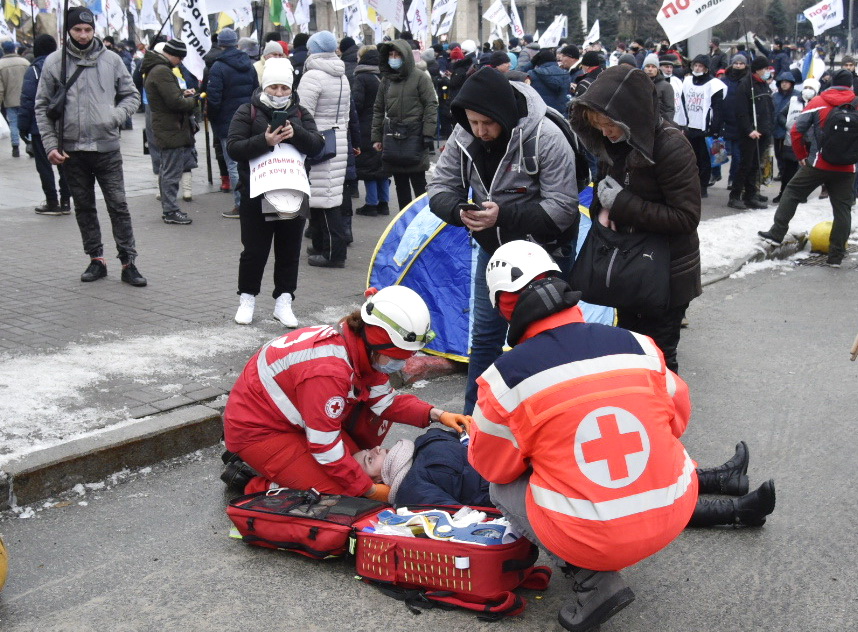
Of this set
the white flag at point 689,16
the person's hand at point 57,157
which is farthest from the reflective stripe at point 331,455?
the white flag at point 689,16

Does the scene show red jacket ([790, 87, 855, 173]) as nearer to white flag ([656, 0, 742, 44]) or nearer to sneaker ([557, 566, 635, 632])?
white flag ([656, 0, 742, 44])

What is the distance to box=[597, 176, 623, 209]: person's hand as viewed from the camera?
4.43m

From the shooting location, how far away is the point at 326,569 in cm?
372

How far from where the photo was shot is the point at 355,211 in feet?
37.6

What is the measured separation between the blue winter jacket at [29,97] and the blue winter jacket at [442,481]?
7618 millimetres

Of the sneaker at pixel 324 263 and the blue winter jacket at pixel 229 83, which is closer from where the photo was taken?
the sneaker at pixel 324 263

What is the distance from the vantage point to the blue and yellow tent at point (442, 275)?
6.27 m

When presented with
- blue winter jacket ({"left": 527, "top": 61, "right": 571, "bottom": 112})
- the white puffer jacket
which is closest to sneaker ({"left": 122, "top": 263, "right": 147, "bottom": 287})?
the white puffer jacket

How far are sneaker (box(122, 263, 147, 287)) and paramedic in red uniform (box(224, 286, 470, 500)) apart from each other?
11.8 feet

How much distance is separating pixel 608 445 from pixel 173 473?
2366 mm

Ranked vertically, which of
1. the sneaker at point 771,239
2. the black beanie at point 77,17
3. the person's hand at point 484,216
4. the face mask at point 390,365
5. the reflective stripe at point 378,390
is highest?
the black beanie at point 77,17

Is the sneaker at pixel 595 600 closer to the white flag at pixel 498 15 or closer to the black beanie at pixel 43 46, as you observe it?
the black beanie at pixel 43 46

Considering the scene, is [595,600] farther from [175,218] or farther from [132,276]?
[175,218]

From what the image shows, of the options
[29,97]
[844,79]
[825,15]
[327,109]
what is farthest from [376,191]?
[825,15]
